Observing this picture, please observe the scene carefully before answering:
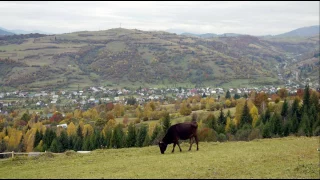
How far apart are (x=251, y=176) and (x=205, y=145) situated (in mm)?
14234

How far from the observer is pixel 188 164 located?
21.2 m

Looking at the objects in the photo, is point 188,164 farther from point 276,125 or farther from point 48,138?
point 48,138

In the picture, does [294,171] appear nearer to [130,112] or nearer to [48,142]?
[48,142]

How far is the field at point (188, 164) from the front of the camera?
59.7 ft

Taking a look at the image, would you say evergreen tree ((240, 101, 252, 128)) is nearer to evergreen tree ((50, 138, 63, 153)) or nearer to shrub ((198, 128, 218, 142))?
shrub ((198, 128, 218, 142))

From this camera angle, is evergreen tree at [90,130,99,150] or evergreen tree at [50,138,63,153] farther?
evergreen tree at [50,138,63,153]

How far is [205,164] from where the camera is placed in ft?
68.6

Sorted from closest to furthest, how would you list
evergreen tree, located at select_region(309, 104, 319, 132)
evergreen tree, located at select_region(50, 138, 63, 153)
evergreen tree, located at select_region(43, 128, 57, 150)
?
evergreen tree, located at select_region(309, 104, 319, 132) → evergreen tree, located at select_region(50, 138, 63, 153) → evergreen tree, located at select_region(43, 128, 57, 150)

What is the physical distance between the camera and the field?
1820 centimetres

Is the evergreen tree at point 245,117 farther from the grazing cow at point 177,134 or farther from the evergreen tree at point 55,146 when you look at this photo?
the grazing cow at point 177,134

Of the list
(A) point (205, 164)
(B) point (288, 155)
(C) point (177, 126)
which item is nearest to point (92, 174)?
(A) point (205, 164)

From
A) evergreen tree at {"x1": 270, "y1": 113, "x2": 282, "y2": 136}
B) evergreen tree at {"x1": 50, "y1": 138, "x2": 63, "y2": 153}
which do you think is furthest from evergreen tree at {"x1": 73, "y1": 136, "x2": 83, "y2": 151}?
evergreen tree at {"x1": 270, "y1": 113, "x2": 282, "y2": 136}

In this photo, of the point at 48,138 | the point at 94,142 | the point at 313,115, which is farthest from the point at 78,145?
the point at 313,115

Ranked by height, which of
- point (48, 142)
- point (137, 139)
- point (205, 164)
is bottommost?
point (48, 142)
